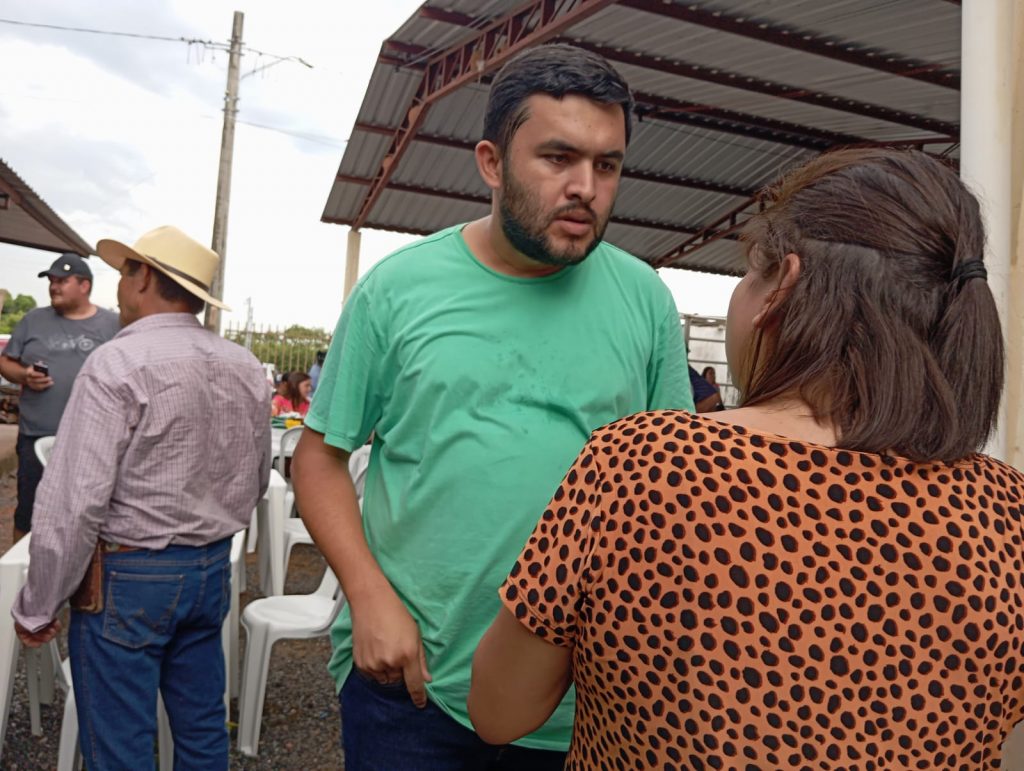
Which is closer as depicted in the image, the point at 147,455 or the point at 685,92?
the point at 147,455

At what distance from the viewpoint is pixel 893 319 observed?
3.02 feet

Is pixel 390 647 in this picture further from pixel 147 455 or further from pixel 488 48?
pixel 488 48

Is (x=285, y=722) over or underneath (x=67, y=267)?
underneath

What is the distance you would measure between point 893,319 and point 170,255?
223cm

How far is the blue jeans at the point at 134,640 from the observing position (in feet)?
7.70

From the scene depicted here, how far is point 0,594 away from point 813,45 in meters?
7.13

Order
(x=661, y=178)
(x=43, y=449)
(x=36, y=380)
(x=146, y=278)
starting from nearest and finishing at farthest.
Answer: (x=146, y=278) → (x=43, y=449) → (x=36, y=380) → (x=661, y=178)

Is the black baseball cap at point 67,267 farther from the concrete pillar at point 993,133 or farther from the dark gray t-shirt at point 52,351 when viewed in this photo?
the concrete pillar at point 993,133

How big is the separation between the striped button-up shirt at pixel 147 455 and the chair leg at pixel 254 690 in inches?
39.1

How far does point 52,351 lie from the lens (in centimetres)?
485

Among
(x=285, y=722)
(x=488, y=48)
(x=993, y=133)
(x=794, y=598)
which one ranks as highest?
(x=488, y=48)

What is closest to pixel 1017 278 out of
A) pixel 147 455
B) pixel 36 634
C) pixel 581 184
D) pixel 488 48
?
pixel 581 184

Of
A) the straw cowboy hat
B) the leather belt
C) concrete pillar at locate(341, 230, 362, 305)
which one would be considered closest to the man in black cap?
the straw cowboy hat

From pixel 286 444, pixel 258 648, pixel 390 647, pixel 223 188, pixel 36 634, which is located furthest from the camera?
pixel 223 188
